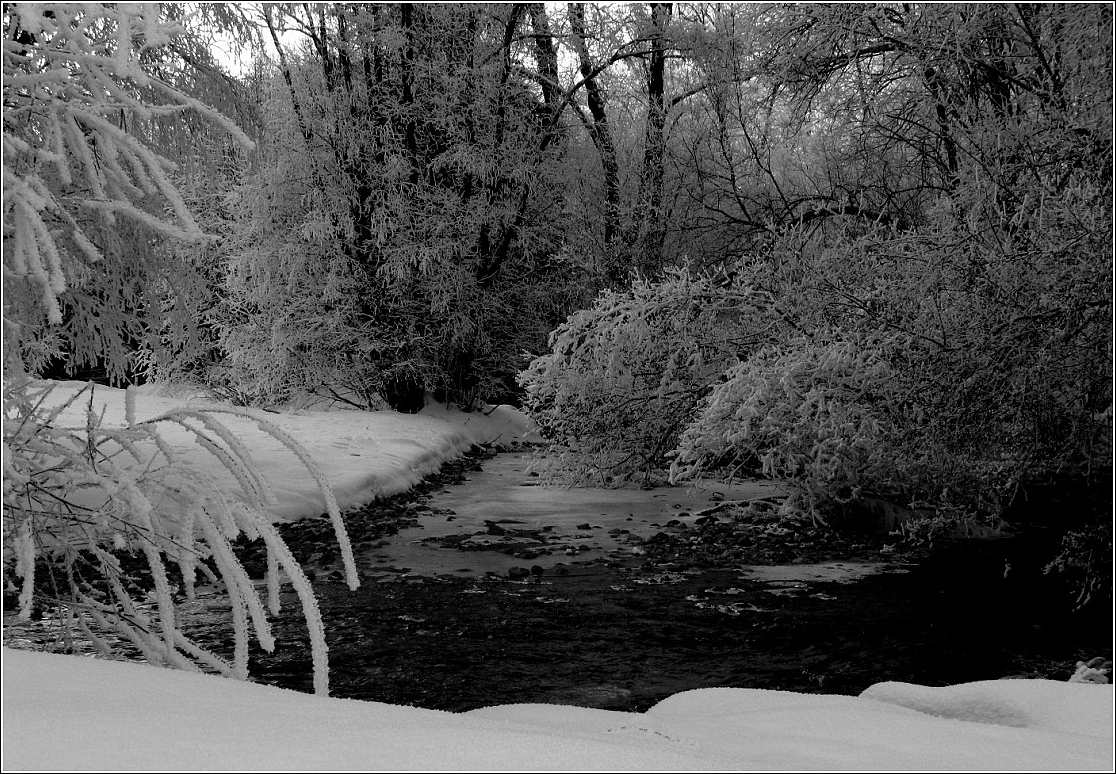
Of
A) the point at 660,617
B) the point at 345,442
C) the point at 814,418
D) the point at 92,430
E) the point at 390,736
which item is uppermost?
the point at 92,430

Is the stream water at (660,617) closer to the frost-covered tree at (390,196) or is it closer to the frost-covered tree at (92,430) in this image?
the frost-covered tree at (92,430)

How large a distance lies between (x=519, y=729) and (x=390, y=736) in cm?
38

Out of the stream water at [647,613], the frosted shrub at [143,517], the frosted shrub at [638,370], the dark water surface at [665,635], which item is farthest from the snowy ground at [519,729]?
the frosted shrub at [638,370]

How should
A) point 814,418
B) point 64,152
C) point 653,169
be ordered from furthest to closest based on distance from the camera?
point 653,169 → point 814,418 → point 64,152

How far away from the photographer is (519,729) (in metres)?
2.25

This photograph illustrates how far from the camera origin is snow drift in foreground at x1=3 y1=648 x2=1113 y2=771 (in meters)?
1.81

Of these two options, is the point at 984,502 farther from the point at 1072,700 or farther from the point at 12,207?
the point at 12,207

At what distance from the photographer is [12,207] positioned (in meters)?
2.60

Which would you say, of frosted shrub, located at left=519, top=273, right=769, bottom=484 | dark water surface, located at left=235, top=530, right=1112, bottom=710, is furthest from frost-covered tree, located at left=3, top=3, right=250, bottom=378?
frosted shrub, located at left=519, top=273, right=769, bottom=484

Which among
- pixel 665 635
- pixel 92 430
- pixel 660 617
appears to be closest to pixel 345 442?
pixel 660 617

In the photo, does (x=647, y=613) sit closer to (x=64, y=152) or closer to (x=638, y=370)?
(x=638, y=370)

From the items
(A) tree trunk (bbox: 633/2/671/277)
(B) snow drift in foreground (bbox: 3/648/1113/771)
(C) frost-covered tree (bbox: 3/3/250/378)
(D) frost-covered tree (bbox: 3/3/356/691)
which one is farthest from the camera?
(A) tree trunk (bbox: 633/2/671/277)

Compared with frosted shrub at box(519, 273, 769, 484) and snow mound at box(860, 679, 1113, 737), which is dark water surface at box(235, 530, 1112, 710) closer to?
snow mound at box(860, 679, 1113, 737)

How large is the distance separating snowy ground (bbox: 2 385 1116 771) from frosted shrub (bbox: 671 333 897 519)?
13.0 ft
